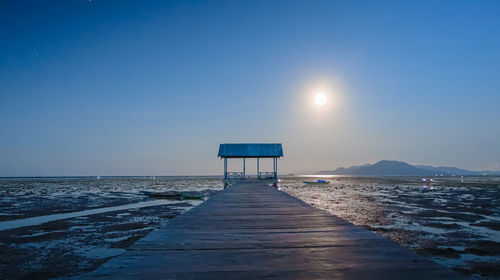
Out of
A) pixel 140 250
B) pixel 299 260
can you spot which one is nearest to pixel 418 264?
pixel 299 260

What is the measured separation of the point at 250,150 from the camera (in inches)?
1157

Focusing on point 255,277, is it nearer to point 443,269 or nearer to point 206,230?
point 443,269

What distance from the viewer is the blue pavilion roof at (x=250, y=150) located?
28795 mm

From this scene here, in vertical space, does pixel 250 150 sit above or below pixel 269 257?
above

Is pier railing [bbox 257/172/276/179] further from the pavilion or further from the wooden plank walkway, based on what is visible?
the wooden plank walkway

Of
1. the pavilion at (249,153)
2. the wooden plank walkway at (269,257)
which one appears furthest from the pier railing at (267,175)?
the wooden plank walkway at (269,257)

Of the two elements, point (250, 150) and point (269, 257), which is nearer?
point (269, 257)

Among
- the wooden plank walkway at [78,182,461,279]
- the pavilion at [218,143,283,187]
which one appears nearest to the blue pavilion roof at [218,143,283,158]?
the pavilion at [218,143,283,187]

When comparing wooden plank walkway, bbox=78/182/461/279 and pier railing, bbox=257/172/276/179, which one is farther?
pier railing, bbox=257/172/276/179

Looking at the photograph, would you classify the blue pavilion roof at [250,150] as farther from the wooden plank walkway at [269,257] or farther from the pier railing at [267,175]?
the wooden plank walkway at [269,257]

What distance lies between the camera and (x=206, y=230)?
14.8 feet

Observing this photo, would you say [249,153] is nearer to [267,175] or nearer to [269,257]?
[267,175]

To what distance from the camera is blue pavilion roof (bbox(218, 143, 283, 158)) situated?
2880 centimetres

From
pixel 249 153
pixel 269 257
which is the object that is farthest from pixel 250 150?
pixel 269 257
